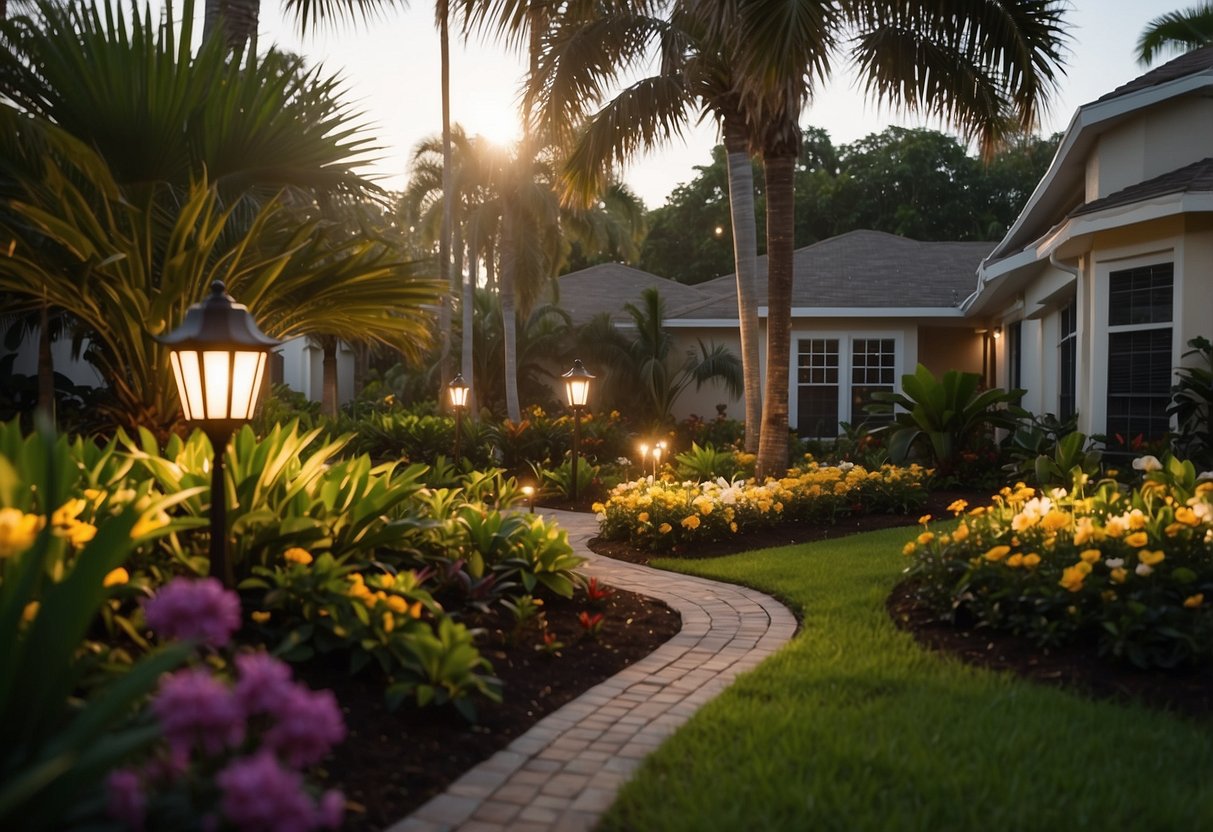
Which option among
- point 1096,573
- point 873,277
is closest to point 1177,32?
point 873,277

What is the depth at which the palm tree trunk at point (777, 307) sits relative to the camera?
11.5 meters

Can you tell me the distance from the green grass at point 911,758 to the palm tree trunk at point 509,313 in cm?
1650

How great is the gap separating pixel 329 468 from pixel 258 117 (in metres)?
2.92

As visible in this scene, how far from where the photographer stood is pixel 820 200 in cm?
3831

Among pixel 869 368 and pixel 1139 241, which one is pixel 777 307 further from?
pixel 869 368

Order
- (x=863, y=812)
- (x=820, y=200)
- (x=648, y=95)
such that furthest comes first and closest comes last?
1. (x=820, y=200)
2. (x=648, y=95)
3. (x=863, y=812)

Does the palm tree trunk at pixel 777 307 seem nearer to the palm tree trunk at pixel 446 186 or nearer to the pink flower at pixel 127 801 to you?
the palm tree trunk at pixel 446 186

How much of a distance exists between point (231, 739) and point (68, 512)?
205cm

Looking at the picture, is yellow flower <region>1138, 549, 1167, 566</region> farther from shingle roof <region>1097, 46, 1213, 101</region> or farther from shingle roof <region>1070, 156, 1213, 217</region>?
shingle roof <region>1097, 46, 1213, 101</region>

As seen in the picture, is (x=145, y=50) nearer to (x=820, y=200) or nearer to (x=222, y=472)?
(x=222, y=472)

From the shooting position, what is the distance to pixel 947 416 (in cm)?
1227

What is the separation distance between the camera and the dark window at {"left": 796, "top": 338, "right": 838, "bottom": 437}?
66.1ft

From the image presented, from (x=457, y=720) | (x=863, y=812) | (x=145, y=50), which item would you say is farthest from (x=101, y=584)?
(x=145, y=50)

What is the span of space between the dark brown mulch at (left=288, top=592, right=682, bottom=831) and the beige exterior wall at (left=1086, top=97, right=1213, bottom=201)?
321 inches
